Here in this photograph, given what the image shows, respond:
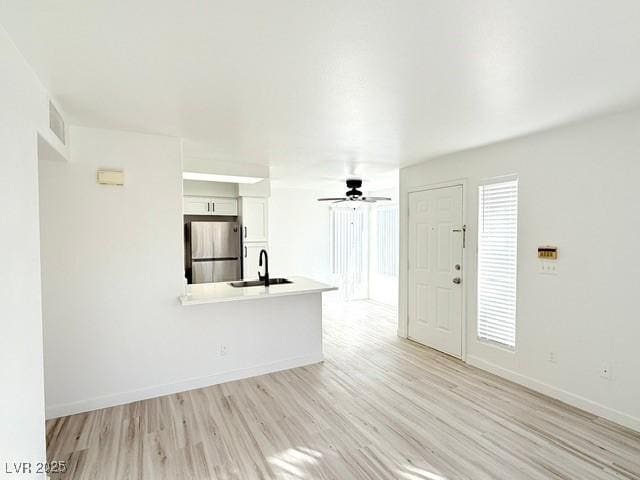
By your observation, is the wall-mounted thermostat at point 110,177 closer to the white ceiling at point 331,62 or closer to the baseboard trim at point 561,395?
the white ceiling at point 331,62

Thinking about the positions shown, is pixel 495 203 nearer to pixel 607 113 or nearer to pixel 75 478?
pixel 607 113

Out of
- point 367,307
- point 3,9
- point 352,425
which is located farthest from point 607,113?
point 367,307

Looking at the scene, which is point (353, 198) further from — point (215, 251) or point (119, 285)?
point (119, 285)

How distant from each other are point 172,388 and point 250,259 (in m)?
2.80

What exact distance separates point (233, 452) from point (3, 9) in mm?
2677

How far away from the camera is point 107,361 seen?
300 centimetres

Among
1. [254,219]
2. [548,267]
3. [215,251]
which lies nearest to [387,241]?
[254,219]

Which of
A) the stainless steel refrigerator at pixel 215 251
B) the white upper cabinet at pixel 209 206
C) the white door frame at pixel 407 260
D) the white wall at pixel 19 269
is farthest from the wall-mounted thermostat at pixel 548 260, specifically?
the white upper cabinet at pixel 209 206

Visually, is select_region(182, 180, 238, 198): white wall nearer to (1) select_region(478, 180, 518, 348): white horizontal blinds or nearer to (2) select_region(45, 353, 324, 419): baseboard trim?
(2) select_region(45, 353, 324, 419): baseboard trim

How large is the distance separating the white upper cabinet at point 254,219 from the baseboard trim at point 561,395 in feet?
12.0

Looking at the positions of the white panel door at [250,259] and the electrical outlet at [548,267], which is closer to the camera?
the electrical outlet at [548,267]

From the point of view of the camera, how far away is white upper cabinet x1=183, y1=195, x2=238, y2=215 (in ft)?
17.7

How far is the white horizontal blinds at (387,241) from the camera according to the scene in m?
7.10

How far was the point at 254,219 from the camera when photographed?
230 inches
